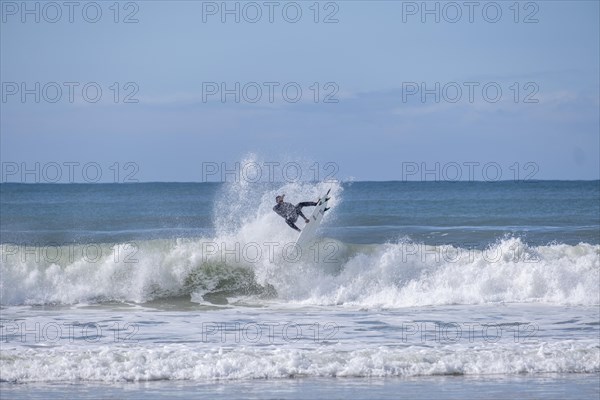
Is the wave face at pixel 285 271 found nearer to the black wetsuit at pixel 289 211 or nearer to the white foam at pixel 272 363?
the black wetsuit at pixel 289 211

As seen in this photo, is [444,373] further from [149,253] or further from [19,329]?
[149,253]

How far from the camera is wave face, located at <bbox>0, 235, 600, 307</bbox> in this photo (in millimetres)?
21047

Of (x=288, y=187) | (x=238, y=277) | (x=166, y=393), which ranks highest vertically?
(x=288, y=187)

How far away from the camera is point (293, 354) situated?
14.1 metres

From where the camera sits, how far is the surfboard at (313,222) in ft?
75.3

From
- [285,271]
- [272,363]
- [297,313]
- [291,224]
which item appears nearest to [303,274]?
[285,271]

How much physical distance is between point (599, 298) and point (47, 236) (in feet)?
75.2

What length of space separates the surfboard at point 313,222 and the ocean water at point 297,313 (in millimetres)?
380

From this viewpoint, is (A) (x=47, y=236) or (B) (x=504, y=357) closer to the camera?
(B) (x=504, y=357)

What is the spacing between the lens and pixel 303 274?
74.8 ft

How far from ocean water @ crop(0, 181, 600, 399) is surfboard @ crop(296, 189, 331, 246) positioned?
0.38m

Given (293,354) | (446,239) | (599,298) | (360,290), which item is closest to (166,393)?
(293,354)

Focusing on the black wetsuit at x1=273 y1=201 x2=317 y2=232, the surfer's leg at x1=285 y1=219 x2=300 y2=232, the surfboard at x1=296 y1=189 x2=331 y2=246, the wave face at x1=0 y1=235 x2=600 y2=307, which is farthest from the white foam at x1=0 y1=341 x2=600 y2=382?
the surfboard at x1=296 y1=189 x2=331 y2=246

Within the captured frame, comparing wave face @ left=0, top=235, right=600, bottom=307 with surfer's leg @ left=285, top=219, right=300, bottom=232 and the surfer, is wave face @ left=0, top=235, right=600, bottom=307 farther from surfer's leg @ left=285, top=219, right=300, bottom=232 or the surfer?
the surfer
